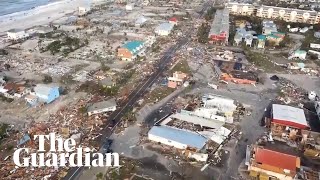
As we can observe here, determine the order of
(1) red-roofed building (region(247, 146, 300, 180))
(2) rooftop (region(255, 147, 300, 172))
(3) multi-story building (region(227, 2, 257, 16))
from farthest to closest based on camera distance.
Result: (3) multi-story building (region(227, 2, 257, 16)), (2) rooftop (region(255, 147, 300, 172)), (1) red-roofed building (region(247, 146, 300, 180))

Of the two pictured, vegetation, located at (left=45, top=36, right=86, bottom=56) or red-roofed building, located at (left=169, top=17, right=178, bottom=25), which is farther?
red-roofed building, located at (left=169, top=17, right=178, bottom=25)

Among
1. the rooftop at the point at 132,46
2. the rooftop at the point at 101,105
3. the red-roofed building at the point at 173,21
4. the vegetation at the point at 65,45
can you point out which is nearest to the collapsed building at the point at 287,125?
the rooftop at the point at 101,105

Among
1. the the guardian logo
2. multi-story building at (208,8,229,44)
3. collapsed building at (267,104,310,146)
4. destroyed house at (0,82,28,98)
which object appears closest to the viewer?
the the guardian logo

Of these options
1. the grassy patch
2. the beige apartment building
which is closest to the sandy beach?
the grassy patch

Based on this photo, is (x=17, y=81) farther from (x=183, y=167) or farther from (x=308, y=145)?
(x=308, y=145)

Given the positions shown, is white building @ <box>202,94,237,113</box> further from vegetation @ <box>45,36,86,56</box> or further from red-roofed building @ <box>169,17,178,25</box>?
red-roofed building @ <box>169,17,178,25</box>

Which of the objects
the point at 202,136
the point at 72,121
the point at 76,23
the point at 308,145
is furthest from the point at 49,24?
the point at 308,145

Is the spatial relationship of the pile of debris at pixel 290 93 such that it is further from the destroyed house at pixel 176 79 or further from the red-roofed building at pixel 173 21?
the red-roofed building at pixel 173 21
